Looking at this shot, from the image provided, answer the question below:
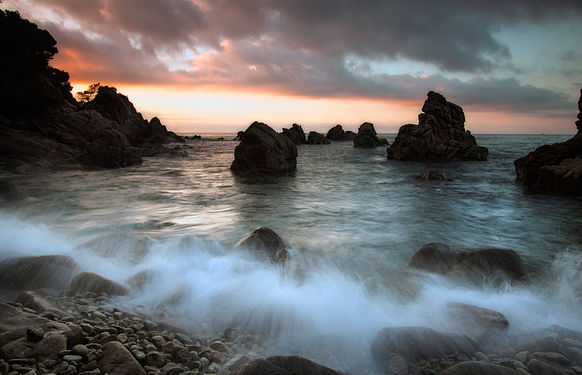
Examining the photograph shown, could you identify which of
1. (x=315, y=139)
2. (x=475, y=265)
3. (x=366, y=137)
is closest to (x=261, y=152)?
(x=475, y=265)

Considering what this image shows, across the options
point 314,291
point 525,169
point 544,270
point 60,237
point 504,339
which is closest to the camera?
point 504,339

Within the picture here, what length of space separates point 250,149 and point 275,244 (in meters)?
14.1

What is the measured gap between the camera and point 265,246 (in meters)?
5.77

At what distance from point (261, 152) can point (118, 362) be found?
16.7 meters

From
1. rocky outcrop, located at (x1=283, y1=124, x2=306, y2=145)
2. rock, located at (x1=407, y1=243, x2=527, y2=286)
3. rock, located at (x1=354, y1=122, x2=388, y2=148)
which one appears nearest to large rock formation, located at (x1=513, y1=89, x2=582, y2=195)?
rock, located at (x1=407, y1=243, x2=527, y2=286)

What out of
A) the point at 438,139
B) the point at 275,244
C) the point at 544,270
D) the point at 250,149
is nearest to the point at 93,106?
the point at 250,149

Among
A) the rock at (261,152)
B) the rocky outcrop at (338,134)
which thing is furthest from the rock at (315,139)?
the rock at (261,152)

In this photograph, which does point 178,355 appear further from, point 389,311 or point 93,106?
point 93,106

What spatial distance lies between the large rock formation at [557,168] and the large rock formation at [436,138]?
16572mm

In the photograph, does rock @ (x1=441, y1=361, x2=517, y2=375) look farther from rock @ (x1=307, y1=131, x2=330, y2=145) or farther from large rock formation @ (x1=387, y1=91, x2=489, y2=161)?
rock @ (x1=307, y1=131, x2=330, y2=145)

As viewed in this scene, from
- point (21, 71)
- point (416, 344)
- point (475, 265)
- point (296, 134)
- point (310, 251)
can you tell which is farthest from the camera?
point (296, 134)

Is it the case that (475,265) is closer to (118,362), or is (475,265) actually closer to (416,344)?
(416,344)

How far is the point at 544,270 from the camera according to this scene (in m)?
5.67

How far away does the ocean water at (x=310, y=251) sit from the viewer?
396cm
